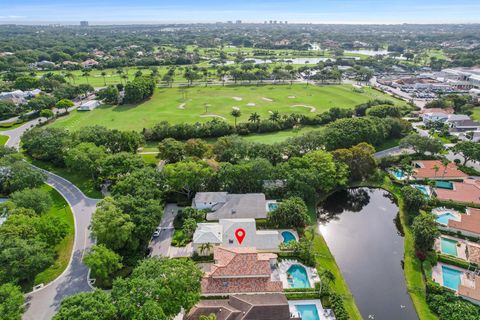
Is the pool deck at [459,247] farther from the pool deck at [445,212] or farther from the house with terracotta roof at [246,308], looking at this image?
the house with terracotta roof at [246,308]

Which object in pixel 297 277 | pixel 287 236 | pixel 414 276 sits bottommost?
pixel 297 277

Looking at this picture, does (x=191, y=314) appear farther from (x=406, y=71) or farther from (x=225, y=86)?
(x=406, y=71)

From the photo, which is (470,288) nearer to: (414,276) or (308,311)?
(414,276)

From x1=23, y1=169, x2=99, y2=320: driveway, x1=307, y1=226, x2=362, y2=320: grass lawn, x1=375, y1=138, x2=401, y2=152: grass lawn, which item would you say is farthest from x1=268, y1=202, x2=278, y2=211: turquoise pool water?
x1=375, y1=138, x2=401, y2=152: grass lawn

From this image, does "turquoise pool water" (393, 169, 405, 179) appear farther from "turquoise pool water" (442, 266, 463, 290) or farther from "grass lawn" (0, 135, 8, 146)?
"grass lawn" (0, 135, 8, 146)

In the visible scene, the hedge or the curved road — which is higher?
the hedge

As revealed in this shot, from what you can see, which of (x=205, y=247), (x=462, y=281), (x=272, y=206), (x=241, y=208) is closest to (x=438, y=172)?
(x=462, y=281)
